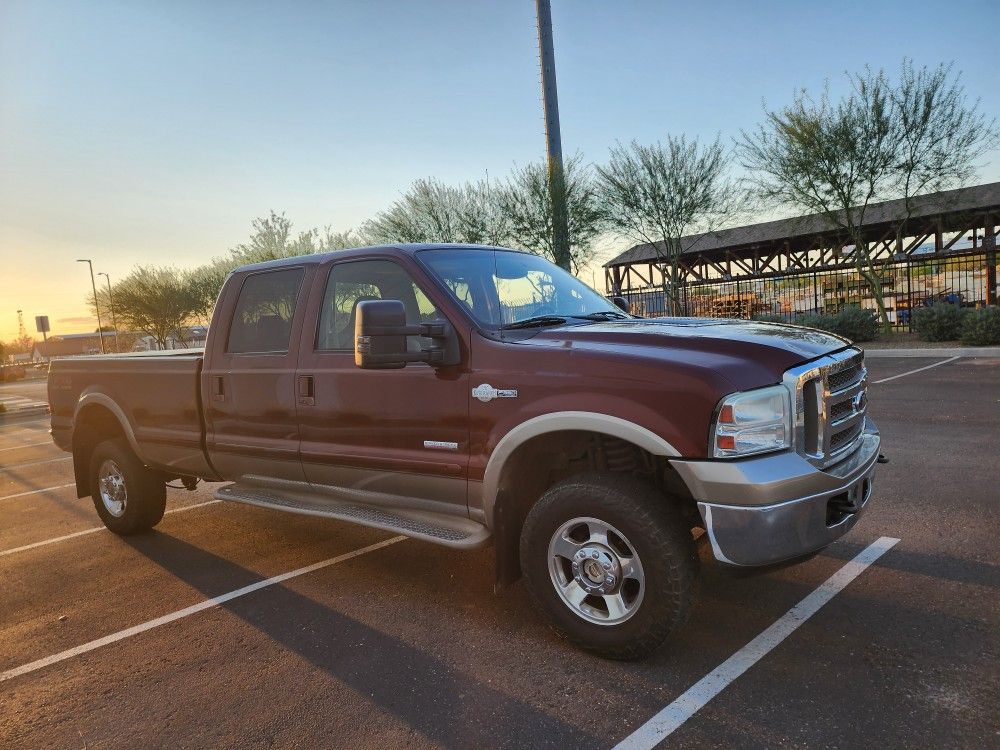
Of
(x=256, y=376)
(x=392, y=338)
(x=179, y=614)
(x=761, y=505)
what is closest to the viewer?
(x=761, y=505)

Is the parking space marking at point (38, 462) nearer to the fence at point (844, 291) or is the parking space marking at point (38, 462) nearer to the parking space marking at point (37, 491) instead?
the parking space marking at point (37, 491)

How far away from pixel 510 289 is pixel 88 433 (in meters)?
4.23

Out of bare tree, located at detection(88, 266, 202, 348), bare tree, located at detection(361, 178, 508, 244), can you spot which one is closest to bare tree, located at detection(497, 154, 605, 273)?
bare tree, located at detection(361, 178, 508, 244)

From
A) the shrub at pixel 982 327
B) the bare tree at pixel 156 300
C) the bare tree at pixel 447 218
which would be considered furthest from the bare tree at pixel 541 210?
the bare tree at pixel 156 300

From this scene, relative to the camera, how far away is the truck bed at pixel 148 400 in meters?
5.07

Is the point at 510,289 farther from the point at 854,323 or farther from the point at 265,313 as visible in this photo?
the point at 854,323

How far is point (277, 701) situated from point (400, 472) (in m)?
1.28

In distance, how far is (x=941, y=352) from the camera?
56.3 ft

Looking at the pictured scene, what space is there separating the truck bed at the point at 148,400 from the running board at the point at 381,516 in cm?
55

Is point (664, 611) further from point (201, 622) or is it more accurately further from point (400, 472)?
point (201, 622)

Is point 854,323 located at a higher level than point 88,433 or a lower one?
lower

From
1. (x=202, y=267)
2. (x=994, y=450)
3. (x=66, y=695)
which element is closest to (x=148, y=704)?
(x=66, y=695)

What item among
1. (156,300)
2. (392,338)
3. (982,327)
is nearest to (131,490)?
(392,338)

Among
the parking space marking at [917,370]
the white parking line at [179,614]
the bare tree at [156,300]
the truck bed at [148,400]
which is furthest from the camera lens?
the bare tree at [156,300]
